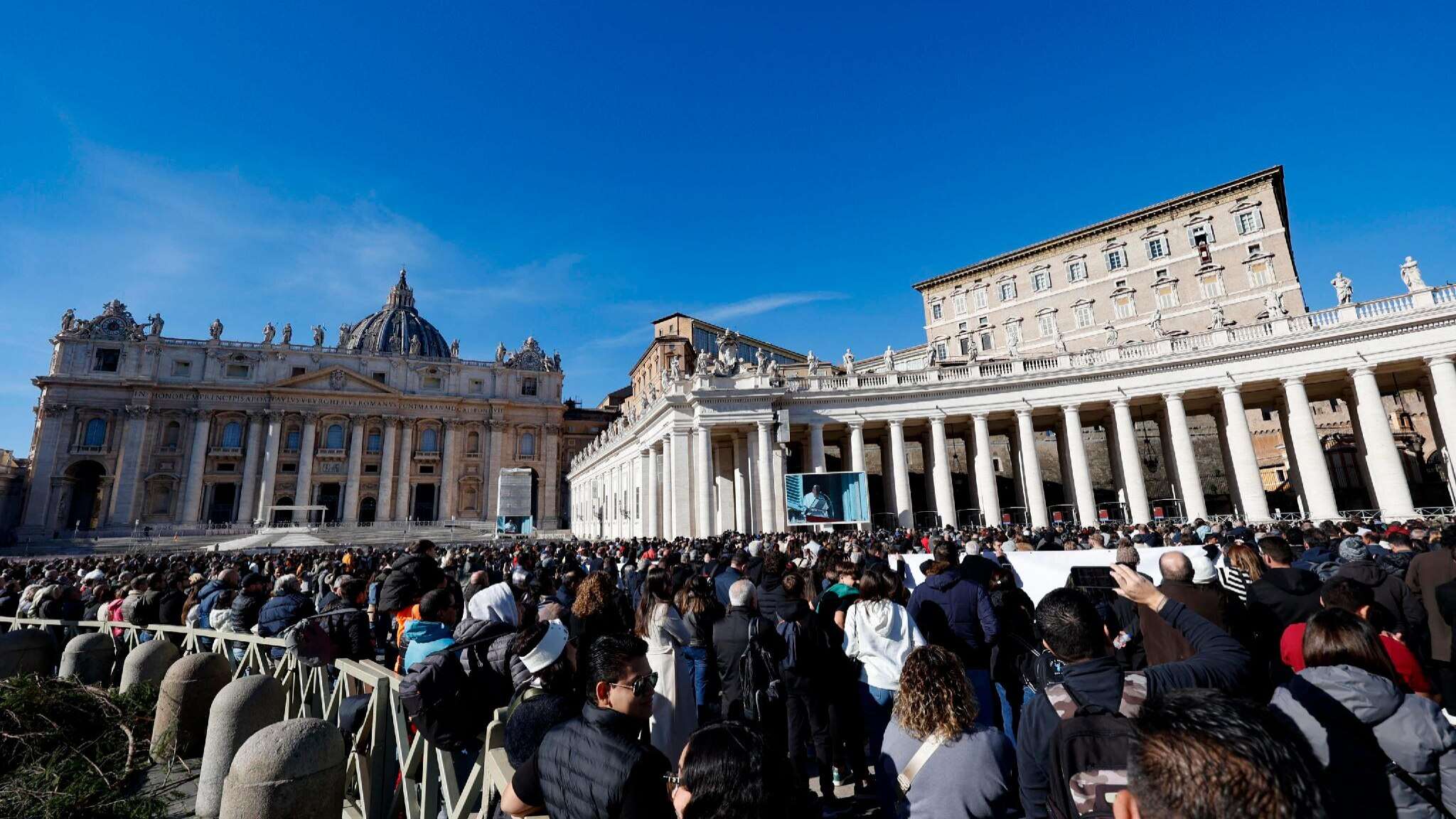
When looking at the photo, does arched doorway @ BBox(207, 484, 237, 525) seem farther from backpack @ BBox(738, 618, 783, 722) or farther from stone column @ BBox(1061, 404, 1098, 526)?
backpack @ BBox(738, 618, 783, 722)

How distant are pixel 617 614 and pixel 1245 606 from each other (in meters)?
5.29

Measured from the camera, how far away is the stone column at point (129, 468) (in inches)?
1965

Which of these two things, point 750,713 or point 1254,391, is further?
point 1254,391

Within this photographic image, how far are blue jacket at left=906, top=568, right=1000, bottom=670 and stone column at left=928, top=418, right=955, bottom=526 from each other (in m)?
23.6

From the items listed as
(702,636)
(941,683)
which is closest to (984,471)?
Answer: (702,636)

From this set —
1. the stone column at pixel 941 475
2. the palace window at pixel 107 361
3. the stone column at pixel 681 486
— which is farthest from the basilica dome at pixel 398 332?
the stone column at pixel 941 475

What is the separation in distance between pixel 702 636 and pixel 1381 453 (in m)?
29.1

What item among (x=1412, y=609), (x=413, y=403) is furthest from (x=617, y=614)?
(x=413, y=403)

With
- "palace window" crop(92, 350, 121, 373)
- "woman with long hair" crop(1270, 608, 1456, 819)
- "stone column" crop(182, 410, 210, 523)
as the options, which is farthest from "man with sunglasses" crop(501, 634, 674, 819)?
"palace window" crop(92, 350, 121, 373)

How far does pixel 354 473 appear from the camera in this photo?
5716 centimetres

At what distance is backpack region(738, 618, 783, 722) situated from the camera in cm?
510

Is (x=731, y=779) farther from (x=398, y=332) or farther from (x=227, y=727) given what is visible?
(x=398, y=332)

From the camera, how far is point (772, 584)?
5.99 m

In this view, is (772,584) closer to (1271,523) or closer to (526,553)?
(526,553)
